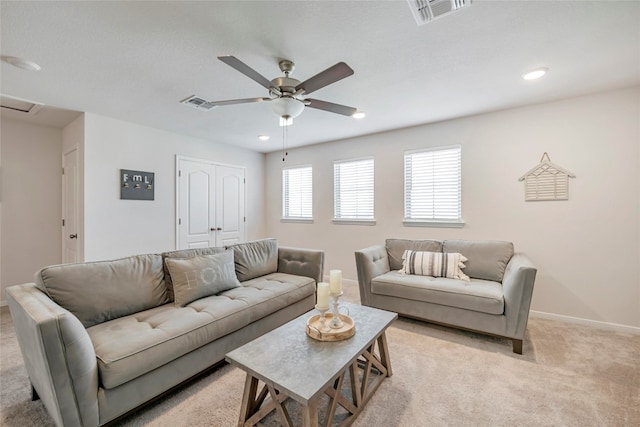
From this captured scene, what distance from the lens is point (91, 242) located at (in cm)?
332

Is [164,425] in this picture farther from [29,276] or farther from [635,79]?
[635,79]

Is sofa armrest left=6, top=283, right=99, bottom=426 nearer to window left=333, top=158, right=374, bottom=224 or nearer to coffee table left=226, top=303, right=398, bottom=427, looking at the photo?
coffee table left=226, top=303, right=398, bottom=427

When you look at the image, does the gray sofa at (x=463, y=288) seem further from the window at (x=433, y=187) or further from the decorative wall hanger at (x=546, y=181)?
the decorative wall hanger at (x=546, y=181)

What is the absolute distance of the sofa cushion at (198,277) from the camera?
88.0 inches

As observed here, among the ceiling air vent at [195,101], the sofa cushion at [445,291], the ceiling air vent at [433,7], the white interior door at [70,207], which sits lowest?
the sofa cushion at [445,291]

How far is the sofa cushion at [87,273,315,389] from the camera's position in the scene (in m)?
1.50

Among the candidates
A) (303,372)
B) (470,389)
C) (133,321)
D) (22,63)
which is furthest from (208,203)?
(470,389)

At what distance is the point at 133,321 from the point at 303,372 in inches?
52.2

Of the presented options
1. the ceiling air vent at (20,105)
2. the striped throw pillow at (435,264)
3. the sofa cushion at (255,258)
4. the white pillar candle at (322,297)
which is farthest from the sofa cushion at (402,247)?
the ceiling air vent at (20,105)

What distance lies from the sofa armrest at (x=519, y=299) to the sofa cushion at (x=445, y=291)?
0.07 metres

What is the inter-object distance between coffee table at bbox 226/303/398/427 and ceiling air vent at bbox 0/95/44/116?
368 cm

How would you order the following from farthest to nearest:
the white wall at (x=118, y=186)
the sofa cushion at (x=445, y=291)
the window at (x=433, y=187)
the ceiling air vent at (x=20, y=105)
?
the window at (x=433, y=187) < the white wall at (x=118, y=186) < the ceiling air vent at (x=20, y=105) < the sofa cushion at (x=445, y=291)

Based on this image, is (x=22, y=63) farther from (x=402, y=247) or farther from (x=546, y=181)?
(x=546, y=181)

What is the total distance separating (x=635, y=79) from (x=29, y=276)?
24.2 feet
